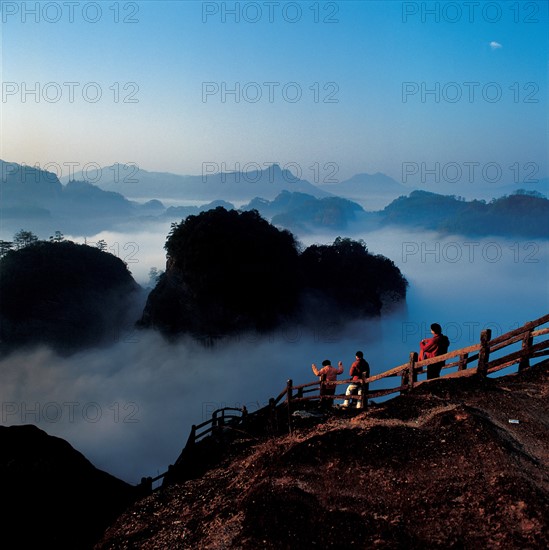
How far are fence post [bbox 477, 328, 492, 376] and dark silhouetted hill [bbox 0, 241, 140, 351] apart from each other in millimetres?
50824

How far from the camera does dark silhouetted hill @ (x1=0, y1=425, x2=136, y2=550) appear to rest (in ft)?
45.3

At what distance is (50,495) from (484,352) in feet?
50.6

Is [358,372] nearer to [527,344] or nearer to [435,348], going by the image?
[435,348]

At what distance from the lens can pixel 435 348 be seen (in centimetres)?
1295

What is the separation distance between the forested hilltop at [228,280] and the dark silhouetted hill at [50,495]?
1036 inches

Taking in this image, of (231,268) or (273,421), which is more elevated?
(231,268)

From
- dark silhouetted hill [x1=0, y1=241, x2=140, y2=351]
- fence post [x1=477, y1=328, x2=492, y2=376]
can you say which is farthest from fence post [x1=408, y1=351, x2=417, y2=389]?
dark silhouetted hill [x1=0, y1=241, x2=140, y2=351]

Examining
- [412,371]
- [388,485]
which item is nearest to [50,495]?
[388,485]

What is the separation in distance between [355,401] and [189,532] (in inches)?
266

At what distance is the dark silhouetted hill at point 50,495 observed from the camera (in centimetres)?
1382

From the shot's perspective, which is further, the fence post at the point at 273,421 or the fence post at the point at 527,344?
the fence post at the point at 273,421

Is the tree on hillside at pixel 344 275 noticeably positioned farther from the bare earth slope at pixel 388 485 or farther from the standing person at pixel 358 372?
the bare earth slope at pixel 388 485

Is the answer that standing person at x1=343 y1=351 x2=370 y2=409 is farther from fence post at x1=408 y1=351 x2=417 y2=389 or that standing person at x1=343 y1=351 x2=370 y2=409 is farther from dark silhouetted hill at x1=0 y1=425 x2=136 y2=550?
dark silhouetted hill at x1=0 y1=425 x2=136 y2=550

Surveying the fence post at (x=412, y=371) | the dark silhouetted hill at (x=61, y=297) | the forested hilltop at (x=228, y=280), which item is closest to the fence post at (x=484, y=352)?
the fence post at (x=412, y=371)
